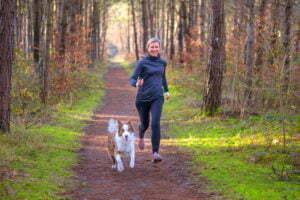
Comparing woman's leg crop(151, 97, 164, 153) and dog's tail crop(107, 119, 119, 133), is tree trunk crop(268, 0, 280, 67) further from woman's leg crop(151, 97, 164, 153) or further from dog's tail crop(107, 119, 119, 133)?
dog's tail crop(107, 119, 119, 133)

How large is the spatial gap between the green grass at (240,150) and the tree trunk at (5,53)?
4.36 m

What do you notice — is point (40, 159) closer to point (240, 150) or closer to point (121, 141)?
point (121, 141)

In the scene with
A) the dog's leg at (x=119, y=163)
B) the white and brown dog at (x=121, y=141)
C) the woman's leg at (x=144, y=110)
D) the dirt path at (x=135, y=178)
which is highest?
the woman's leg at (x=144, y=110)

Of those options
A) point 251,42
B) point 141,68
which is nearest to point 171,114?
point 251,42

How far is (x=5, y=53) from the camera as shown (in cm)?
936

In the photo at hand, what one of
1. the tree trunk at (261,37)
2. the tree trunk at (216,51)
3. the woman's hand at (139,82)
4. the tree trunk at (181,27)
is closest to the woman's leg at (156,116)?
the woman's hand at (139,82)

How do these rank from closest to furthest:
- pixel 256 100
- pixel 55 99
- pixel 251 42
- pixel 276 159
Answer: pixel 276 159 → pixel 256 100 → pixel 251 42 → pixel 55 99

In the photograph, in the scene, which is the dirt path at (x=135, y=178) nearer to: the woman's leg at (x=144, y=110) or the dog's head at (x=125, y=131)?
the dog's head at (x=125, y=131)

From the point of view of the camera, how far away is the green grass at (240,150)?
258 inches

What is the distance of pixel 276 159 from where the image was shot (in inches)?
324

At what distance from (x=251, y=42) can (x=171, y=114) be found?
399 cm

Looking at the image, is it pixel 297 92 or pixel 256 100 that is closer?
pixel 297 92

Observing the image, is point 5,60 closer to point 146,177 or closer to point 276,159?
point 146,177

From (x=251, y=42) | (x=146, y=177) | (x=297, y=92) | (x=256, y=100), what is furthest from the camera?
(x=251, y=42)
